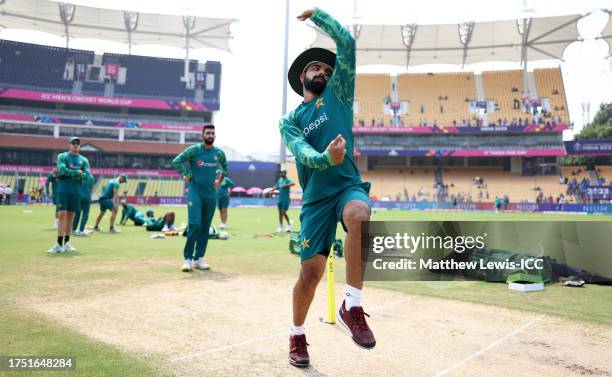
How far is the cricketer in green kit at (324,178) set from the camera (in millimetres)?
3252

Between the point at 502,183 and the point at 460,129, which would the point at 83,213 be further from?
the point at 460,129

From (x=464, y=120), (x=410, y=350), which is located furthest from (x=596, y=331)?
(x=464, y=120)

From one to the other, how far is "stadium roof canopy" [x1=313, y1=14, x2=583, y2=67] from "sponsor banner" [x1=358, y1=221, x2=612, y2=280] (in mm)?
54110

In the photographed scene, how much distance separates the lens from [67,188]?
30.5 ft

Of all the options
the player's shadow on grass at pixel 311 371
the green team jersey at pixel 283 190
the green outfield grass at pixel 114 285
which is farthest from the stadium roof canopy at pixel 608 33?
the player's shadow on grass at pixel 311 371

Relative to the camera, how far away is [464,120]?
57281 millimetres

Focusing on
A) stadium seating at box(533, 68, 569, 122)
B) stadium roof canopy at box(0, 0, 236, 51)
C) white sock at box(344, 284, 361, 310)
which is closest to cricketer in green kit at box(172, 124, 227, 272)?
white sock at box(344, 284, 361, 310)

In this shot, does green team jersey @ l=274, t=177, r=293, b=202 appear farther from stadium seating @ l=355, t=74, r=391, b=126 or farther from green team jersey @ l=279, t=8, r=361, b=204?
stadium seating @ l=355, t=74, r=391, b=126

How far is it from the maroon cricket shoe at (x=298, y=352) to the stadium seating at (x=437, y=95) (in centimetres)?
5736

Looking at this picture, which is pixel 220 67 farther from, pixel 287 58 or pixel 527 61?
pixel 527 61

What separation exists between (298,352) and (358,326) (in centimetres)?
61

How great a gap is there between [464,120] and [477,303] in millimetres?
55991

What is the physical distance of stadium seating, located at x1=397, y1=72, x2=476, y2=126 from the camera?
5844cm

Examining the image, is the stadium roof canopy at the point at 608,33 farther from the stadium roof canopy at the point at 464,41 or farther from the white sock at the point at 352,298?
the white sock at the point at 352,298
